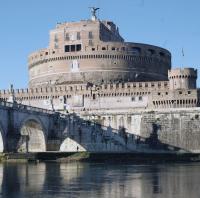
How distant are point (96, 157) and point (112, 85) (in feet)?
77.3

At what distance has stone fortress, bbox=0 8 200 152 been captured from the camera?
69.9 meters

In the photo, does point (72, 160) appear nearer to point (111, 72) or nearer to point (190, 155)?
point (190, 155)

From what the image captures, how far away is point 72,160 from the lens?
53125mm

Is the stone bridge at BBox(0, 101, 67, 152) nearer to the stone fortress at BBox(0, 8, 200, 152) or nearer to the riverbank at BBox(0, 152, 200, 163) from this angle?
the riverbank at BBox(0, 152, 200, 163)

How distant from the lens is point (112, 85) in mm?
77562

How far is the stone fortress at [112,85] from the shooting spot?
6988cm

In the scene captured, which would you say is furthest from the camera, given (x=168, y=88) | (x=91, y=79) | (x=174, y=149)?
(x=91, y=79)

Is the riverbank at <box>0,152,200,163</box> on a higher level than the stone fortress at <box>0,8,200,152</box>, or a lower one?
lower

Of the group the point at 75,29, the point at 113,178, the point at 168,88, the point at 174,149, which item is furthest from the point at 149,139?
the point at 113,178

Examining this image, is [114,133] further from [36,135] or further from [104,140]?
[36,135]

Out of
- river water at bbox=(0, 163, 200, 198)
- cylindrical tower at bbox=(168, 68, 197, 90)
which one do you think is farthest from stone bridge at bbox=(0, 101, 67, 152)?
cylindrical tower at bbox=(168, 68, 197, 90)

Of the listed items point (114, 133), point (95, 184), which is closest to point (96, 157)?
point (114, 133)

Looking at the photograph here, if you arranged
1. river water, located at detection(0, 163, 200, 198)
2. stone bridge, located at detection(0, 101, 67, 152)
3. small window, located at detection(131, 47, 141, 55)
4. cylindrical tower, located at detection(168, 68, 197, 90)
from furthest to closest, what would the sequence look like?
small window, located at detection(131, 47, 141, 55) → cylindrical tower, located at detection(168, 68, 197, 90) → stone bridge, located at detection(0, 101, 67, 152) → river water, located at detection(0, 163, 200, 198)

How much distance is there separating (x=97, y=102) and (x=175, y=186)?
48.2m
